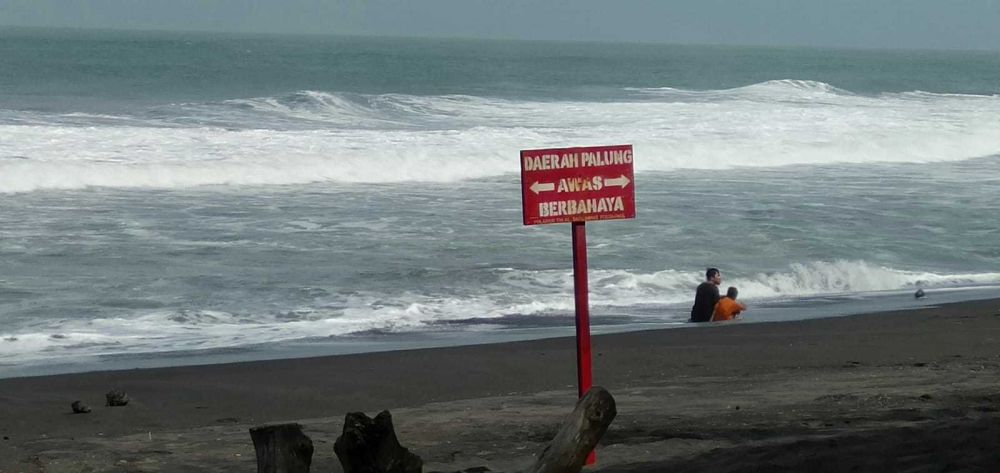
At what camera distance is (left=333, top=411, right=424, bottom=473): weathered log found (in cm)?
500

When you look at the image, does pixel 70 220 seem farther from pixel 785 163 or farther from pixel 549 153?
pixel 785 163

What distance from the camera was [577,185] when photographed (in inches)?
A: 251

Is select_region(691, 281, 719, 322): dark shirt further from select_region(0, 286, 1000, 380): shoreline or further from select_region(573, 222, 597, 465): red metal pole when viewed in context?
select_region(573, 222, 597, 465): red metal pole

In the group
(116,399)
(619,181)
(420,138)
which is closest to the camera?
(619,181)

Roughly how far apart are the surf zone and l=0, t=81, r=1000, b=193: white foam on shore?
54.5 feet

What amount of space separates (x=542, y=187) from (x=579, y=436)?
169 cm

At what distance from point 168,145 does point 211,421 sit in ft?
64.2

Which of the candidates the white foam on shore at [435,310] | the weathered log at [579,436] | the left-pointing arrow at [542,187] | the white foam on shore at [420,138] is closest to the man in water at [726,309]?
the white foam on shore at [435,310]

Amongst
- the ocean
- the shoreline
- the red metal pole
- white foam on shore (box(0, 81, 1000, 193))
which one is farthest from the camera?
white foam on shore (box(0, 81, 1000, 193))

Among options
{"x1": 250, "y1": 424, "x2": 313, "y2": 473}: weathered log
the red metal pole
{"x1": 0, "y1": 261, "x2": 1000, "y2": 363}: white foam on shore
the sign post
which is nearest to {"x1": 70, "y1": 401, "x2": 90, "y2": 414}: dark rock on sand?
{"x1": 0, "y1": 261, "x2": 1000, "y2": 363}: white foam on shore

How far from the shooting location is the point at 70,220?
17.5 metres

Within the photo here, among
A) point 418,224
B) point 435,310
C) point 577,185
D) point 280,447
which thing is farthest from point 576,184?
point 418,224

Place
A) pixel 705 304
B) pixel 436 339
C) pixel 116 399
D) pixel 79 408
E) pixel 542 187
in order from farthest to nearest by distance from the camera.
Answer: pixel 705 304, pixel 436 339, pixel 116 399, pixel 79 408, pixel 542 187

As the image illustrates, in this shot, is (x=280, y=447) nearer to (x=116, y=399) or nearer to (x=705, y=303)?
(x=116, y=399)
